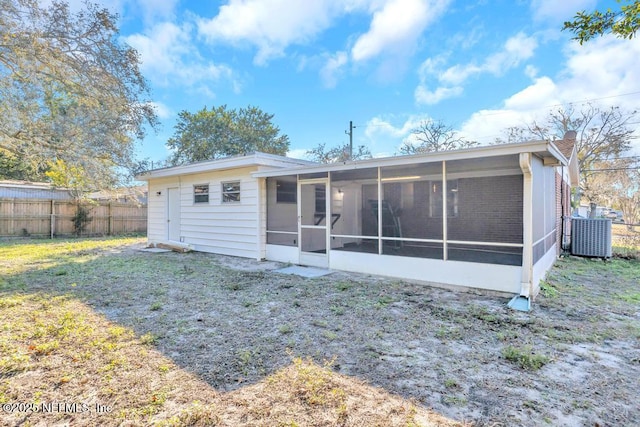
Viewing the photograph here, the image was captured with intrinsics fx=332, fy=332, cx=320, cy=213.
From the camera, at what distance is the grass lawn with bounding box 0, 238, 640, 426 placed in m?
2.12

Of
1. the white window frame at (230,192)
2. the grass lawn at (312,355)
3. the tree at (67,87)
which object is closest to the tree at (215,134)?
the white window frame at (230,192)

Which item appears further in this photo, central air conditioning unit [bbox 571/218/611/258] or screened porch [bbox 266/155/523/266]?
central air conditioning unit [bbox 571/218/611/258]

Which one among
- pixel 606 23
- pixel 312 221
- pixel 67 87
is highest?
pixel 67 87

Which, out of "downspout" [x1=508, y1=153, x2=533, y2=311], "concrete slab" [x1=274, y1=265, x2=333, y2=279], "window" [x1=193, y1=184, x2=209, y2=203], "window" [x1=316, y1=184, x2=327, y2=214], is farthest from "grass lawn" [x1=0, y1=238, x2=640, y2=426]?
"window" [x1=193, y1=184, x2=209, y2=203]

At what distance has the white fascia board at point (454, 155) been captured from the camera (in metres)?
4.36

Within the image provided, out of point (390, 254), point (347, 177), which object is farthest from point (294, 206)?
point (390, 254)

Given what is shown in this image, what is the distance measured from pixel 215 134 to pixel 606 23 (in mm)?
20232

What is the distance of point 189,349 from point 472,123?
20.5 m

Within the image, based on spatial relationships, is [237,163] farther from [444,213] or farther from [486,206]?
[486,206]

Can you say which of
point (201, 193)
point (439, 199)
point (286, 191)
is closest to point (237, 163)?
point (286, 191)

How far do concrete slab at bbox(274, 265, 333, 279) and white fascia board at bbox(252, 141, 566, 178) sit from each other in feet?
6.68

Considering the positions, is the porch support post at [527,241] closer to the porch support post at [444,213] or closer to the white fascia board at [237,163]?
the porch support post at [444,213]

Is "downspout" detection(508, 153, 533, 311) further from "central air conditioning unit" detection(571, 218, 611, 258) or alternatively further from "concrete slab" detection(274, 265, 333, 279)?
"central air conditioning unit" detection(571, 218, 611, 258)

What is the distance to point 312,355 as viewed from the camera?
295 centimetres
